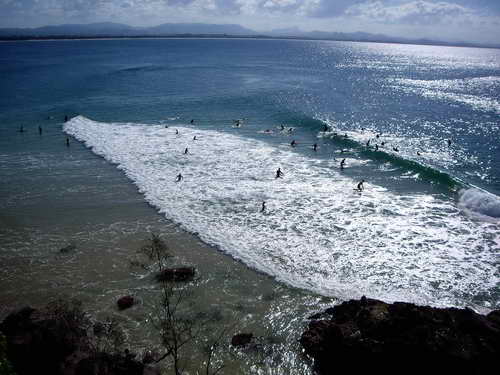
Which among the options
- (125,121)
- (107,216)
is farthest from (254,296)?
(125,121)

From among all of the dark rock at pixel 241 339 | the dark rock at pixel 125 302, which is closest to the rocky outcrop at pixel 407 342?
the dark rock at pixel 241 339

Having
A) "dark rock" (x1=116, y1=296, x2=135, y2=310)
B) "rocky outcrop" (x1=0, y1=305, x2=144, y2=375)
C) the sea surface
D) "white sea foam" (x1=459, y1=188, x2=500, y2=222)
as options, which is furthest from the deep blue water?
"rocky outcrop" (x1=0, y1=305, x2=144, y2=375)

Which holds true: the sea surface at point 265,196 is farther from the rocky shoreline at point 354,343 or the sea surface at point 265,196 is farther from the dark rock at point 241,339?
the rocky shoreline at point 354,343

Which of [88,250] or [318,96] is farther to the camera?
[318,96]

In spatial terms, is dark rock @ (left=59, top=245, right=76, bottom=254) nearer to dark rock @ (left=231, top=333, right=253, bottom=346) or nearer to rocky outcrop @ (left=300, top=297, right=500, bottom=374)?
dark rock @ (left=231, top=333, right=253, bottom=346)

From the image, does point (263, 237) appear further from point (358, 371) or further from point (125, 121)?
point (125, 121)

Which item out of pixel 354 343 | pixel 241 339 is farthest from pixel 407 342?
pixel 241 339
